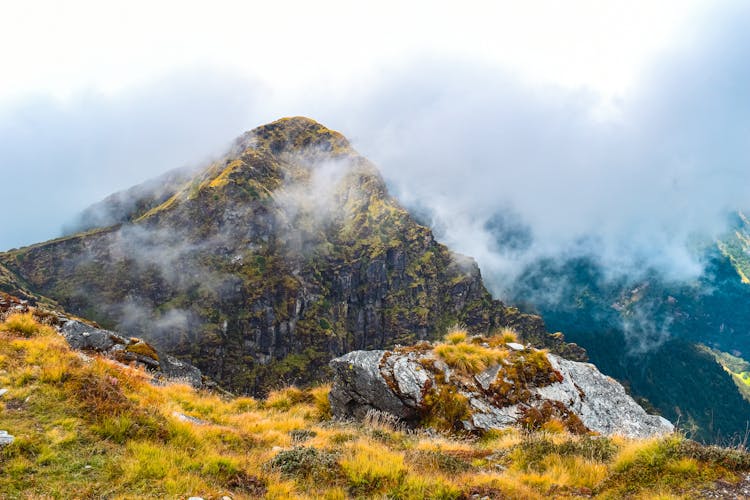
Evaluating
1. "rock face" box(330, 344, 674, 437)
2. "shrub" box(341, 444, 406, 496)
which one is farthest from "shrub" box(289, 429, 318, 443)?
"rock face" box(330, 344, 674, 437)

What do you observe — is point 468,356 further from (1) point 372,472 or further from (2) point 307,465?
(2) point 307,465

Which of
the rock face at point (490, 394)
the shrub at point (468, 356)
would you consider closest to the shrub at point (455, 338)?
the shrub at point (468, 356)

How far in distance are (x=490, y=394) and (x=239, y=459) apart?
1149 centimetres

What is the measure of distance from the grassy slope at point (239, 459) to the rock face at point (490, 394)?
3783 mm

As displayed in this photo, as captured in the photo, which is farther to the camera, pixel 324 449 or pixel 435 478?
pixel 324 449

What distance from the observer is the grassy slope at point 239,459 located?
24.7 ft

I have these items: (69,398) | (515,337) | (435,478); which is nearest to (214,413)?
(69,398)

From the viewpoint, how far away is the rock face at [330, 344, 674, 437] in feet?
52.5

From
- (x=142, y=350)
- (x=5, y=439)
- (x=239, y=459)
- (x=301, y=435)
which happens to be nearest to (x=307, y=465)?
(x=239, y=459)

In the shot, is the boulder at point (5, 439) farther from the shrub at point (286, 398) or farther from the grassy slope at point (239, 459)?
the shrub at point (286, 398)

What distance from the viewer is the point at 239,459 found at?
9.11 metres

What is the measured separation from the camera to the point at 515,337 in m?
21.2

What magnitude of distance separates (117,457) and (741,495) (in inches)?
499

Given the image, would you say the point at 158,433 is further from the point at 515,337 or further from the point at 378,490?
the point at 515,337
